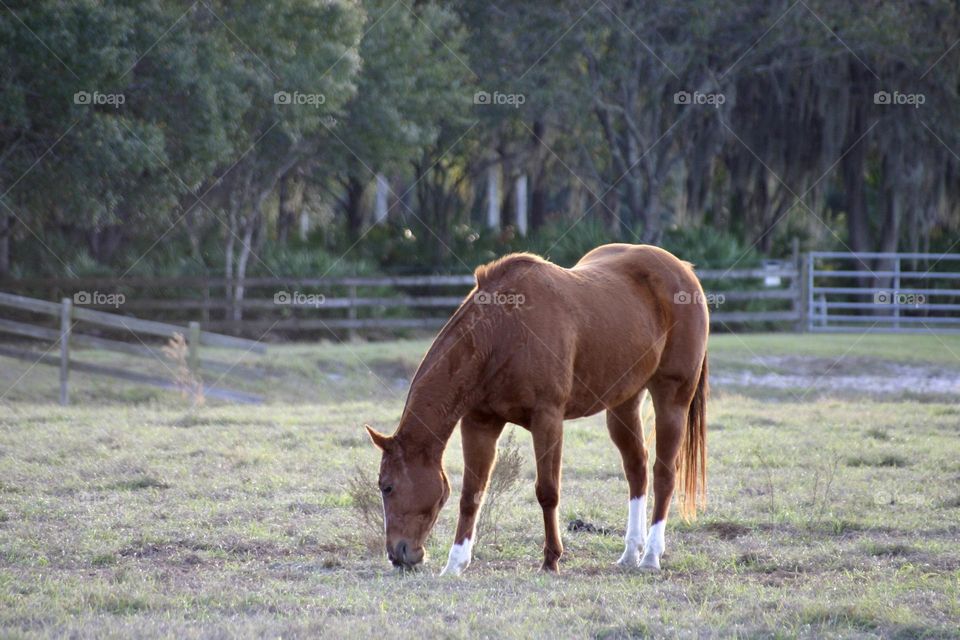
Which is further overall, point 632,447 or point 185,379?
point 185,379

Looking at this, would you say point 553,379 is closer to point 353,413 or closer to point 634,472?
point 634,472

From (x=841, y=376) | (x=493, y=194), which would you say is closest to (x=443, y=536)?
(x=841, y=376)

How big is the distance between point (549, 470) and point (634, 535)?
0.79 m

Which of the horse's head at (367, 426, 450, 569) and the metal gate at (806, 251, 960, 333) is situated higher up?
the metal gate at (806, 251, 960, 333)

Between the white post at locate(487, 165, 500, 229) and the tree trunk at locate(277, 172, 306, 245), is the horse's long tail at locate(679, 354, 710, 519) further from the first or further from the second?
the white post at locate(487, 165, 500, 229)

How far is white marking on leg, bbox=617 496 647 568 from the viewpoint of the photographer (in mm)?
6164

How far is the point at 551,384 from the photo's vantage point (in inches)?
226

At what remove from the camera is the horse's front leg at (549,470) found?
5723 millimetres

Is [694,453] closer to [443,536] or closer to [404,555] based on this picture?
[443,536]

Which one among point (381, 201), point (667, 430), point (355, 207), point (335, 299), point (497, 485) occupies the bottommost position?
point (497, 485)

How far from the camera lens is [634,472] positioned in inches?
258

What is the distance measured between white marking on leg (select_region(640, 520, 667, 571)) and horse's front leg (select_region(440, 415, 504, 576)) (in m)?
0.93

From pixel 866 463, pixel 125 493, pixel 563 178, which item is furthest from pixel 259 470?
pixel 563 178

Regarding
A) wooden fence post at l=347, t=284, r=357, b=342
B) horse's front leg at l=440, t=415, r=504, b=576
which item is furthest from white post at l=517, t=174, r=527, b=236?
horse's front leg at l=440, t=415, r=504, b=576
